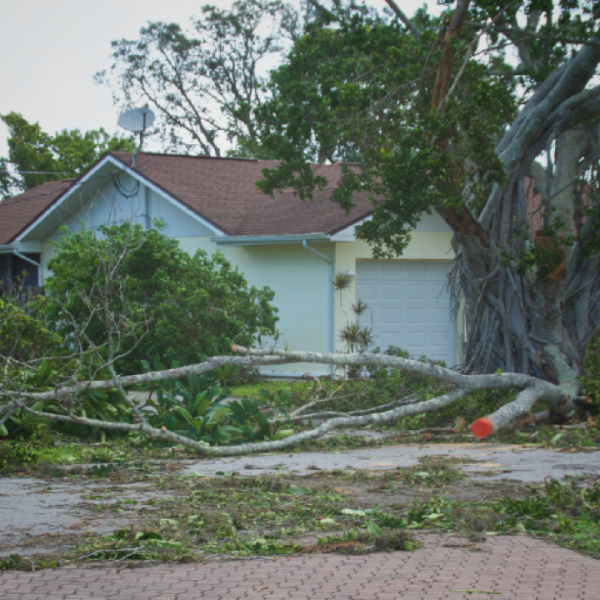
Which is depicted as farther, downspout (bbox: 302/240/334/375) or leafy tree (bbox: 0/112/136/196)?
leafy tree (bbox: 0/112/136/196)

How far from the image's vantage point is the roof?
24062 mm

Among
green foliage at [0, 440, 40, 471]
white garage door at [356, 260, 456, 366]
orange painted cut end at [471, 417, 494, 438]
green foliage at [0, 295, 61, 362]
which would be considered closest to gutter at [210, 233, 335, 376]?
white garage door at [356, 260, 456, 366]

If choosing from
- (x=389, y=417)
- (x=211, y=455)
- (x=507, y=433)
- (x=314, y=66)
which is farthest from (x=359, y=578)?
(x=314, y=66)

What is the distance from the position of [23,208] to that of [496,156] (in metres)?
19.8

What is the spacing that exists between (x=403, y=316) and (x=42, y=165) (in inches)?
1027

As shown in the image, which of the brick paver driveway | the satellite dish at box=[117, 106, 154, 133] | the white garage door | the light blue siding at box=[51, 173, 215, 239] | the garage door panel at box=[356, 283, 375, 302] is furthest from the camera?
the satellite dish at box=[117, 106, 154, 133]

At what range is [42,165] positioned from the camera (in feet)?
124

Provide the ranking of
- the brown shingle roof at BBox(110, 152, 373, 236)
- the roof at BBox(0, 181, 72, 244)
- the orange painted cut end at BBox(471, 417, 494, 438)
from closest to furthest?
the orange painted cut end at BBox(471, 417, 494, 438) → the brown shingle roof at BBox(110, 152, 373, 236) → the roof at BBox(0, 181, 72, 244)

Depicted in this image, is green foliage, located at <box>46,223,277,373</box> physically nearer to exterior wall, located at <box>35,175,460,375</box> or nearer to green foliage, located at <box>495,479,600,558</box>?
exterior wall, located at <box>35,175,460,375</box>

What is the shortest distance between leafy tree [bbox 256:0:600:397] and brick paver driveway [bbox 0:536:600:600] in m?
6.11

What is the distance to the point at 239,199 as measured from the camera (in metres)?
19.2

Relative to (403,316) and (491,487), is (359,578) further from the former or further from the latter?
(403,316)

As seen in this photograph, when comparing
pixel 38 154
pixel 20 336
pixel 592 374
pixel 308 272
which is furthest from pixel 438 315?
pixel 38 154

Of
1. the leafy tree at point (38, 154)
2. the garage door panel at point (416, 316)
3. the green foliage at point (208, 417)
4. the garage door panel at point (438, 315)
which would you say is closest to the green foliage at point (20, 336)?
the green foliage at point (208, 417)
